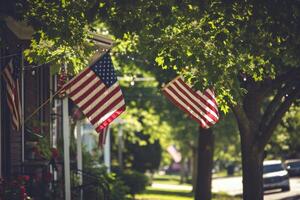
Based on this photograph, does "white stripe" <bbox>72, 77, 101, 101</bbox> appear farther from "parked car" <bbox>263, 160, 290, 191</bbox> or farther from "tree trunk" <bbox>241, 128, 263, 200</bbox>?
"parked car" <bbox>263, 160, 290, 191</bbox>

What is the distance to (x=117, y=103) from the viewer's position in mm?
12148

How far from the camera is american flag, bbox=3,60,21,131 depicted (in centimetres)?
1269

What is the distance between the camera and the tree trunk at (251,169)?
49.6 feet

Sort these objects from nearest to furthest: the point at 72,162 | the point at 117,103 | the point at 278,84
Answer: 1. the point at 117,103
2. the point at 278,84
3. the point at 72,162

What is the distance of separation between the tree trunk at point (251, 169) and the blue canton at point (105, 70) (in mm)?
4126

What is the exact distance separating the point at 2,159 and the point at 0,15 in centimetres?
432

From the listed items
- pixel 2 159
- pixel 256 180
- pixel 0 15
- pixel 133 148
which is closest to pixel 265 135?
pixel 256 180

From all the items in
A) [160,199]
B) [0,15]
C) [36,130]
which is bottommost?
[160,199]

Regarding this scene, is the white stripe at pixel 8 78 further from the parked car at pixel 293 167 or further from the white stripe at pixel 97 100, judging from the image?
the parked car at pixel 293 167

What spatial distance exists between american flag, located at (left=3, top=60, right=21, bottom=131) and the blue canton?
1.65 meters

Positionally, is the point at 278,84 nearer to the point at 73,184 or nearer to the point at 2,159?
the point at 73,184

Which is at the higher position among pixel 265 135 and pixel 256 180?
pixel 265 135

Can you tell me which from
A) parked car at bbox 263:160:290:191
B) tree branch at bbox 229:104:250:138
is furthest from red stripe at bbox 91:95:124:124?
parked car at bbox 263:160:290:191

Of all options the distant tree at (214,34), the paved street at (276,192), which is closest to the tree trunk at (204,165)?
the paved street at (276,192)
